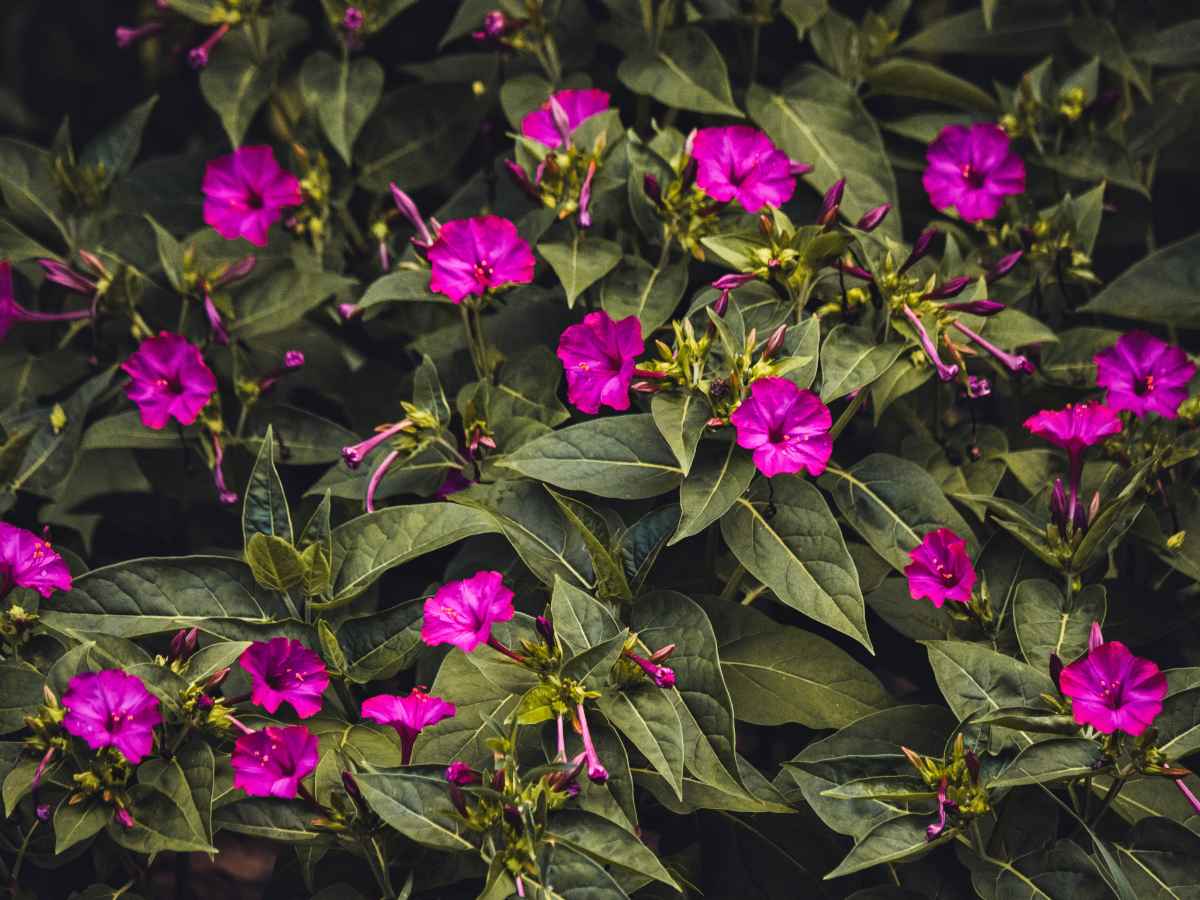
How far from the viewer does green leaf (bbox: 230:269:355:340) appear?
2.50m

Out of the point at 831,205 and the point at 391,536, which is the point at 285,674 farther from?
the point at 831,205

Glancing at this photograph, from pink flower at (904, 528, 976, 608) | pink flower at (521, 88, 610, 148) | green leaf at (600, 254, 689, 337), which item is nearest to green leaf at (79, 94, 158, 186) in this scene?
pink flower at (521, 88, 610, 148)

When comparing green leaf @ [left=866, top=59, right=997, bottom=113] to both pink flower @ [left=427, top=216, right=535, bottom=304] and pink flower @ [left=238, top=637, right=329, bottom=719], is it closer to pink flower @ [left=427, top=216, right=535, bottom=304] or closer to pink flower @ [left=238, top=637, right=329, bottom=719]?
pink flower @ [left=427, top=216, right=535, bottom=304]

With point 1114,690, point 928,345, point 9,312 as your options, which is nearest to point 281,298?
point 9,312

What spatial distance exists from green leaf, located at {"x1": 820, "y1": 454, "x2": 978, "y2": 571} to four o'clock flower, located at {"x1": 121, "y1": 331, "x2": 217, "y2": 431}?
100cm

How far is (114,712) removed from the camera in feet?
6.02

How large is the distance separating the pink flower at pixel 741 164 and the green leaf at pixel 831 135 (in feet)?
1.18

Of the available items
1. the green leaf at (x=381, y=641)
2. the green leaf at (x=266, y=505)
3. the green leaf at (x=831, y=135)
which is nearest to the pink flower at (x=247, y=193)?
the green leaf at (x=266, y=505)

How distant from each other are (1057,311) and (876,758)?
110 cm

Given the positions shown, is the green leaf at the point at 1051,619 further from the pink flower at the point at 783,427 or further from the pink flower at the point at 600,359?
the pink flower at the point at 600,359

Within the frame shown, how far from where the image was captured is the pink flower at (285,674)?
1.92 meters

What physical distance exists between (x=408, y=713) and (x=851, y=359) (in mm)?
773

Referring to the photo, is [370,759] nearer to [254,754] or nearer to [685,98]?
[254,754]

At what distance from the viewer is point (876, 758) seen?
1.88m
